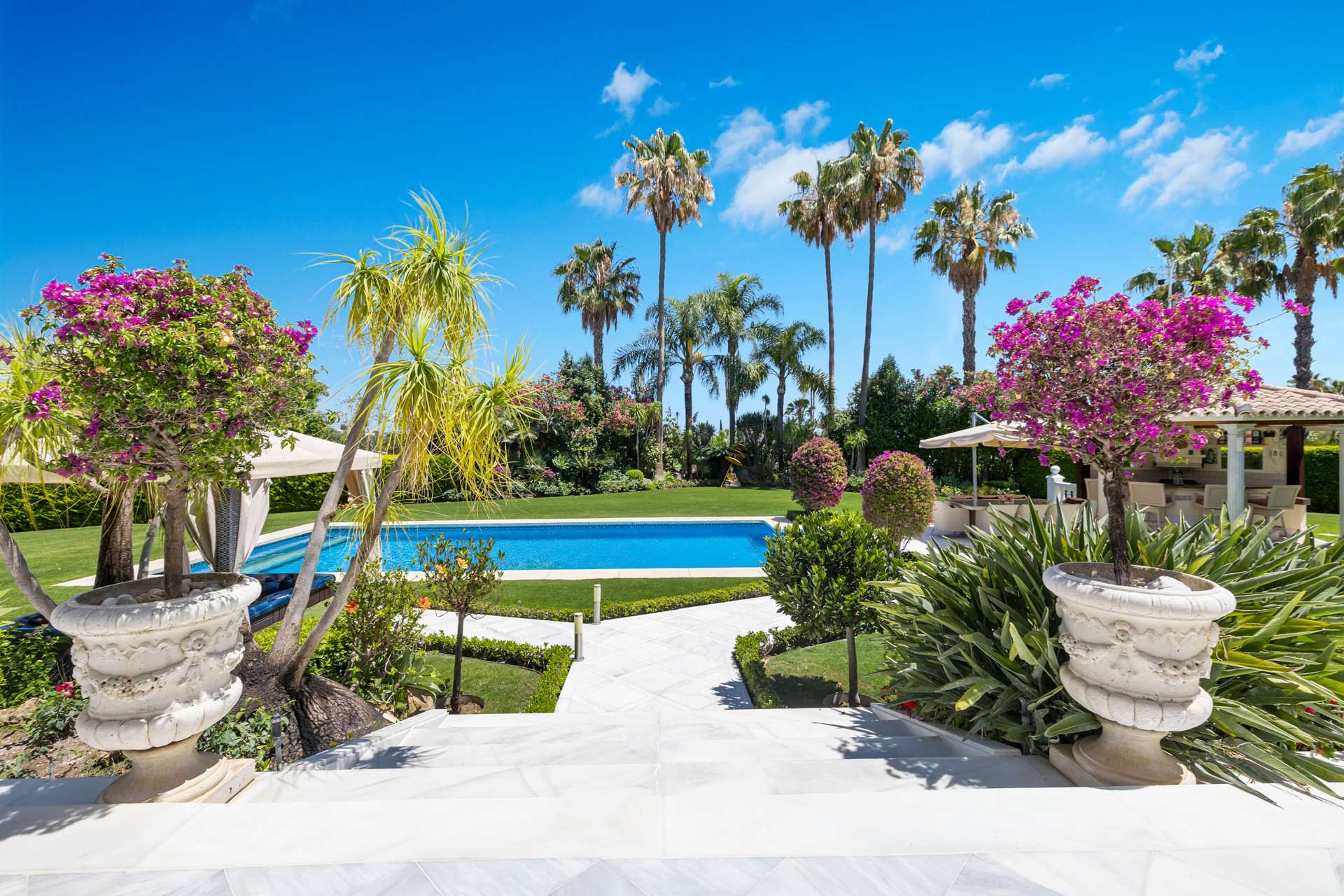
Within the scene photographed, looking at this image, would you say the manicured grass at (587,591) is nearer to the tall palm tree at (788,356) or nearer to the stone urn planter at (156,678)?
the stone urn planter at (156,678)

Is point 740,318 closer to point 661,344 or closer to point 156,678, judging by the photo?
point 661,344

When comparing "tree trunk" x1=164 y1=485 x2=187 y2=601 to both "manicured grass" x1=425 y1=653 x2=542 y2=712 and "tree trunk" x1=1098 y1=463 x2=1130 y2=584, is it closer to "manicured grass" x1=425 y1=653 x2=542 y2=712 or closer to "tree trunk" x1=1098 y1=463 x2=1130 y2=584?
"manicured grass" x1=425 y1=653 x2=542 y2=712

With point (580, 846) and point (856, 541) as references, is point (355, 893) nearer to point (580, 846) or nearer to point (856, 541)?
point (580, 846)

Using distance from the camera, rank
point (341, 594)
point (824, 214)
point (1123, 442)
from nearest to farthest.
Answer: point (1123, 442), point (341, 594), point (824, 214)

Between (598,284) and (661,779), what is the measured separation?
26844 millimetres

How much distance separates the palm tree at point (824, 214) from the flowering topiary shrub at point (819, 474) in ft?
38.5

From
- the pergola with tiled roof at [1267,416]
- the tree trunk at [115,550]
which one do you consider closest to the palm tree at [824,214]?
the pergola with tiled roof at [1267,416]

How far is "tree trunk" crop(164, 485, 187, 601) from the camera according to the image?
2.68m

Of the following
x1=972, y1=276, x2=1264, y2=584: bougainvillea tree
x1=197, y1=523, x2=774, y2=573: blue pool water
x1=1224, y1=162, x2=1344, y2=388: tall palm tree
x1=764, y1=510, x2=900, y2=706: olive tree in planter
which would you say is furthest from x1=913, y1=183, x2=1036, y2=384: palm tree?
x1=972, y1=276, x2=1264, y2=584: bougainvillea tree

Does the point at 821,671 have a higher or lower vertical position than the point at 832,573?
lower

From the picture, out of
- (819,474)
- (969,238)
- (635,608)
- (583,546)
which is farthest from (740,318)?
(635,608)

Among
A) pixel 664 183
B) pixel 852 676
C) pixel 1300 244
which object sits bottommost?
pixel 852 676

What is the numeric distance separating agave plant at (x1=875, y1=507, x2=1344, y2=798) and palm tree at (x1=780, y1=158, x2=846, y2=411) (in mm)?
21056

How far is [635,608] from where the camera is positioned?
7879 millimetres
